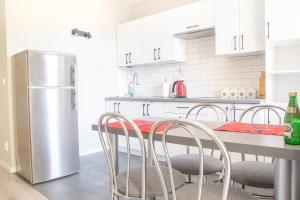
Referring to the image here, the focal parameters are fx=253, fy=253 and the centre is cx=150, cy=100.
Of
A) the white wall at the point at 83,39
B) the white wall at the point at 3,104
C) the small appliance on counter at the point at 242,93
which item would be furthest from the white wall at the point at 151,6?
the white wall at the point at 3,104

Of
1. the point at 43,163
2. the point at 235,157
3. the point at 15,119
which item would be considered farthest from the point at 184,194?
the point at 15,119

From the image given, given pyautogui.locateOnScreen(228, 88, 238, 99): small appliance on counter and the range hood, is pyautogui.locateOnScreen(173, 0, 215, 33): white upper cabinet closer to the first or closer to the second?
the range hood

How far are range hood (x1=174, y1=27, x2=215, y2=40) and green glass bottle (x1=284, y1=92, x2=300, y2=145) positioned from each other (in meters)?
2.33

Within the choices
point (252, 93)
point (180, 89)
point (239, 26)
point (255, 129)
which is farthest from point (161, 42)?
point (255, 129)

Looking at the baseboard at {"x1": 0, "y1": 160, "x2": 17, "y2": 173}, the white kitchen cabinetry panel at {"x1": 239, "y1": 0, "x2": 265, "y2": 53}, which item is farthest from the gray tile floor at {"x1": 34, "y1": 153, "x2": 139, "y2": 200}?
the white kitchen cabinetry panel at {"x1": 239, "y1": 0, "x2": 265, "y2": 53}

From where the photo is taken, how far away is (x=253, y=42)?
2906mm

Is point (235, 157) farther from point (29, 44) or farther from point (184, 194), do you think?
point (29, 44)

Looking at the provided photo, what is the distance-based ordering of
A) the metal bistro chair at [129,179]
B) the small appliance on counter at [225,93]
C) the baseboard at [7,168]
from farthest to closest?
the small appliance on counter at [225,93], the baseboard at [7,168], the metal bistro chair at [129,179]

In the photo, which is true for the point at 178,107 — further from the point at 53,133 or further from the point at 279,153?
the point at 279,153

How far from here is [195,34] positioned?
3617mm

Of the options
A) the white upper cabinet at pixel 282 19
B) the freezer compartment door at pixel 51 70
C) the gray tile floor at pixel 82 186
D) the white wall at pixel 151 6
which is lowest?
the gray tile floor at pixel 82 186

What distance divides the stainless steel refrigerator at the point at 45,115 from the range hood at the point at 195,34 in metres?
1.57

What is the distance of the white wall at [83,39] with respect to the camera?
11.0 ft

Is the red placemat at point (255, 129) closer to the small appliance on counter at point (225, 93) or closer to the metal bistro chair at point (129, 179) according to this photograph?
the metal bistro chair at point (129, 179)
